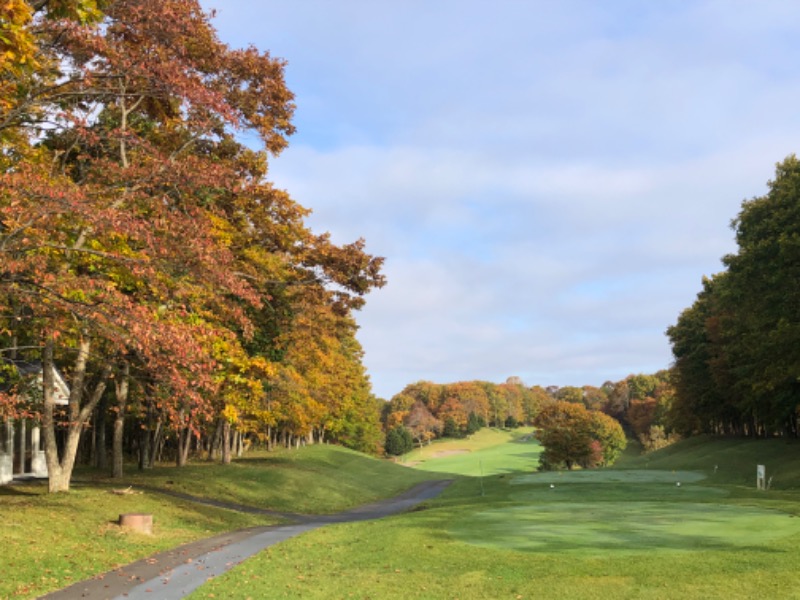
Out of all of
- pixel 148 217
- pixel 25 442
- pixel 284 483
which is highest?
pixel 148 217

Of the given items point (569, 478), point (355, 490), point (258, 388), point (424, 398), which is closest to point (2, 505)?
point (258, 388)

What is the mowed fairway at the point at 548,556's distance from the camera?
34.8 feet

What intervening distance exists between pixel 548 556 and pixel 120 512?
13.0 m

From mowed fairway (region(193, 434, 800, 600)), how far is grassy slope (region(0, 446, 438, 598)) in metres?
3.18

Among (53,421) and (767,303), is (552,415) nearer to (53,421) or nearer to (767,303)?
(767,303)

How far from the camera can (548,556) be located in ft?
42.4

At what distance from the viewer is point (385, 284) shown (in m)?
21.9

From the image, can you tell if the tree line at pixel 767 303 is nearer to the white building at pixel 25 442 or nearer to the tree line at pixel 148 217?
the tree line at pixel 148 217

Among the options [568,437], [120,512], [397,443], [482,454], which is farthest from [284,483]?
[482,454]

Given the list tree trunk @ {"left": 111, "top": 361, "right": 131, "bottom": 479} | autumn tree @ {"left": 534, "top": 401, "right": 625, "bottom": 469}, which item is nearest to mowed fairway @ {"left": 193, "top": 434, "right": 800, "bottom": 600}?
tree trunk @ {"left": 111, "top": 361, "right": 131, "bottom": 479}

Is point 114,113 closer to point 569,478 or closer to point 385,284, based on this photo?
point 385,284

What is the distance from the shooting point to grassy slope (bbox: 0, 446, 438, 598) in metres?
12.7

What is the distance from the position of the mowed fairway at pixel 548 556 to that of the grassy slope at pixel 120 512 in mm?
3182

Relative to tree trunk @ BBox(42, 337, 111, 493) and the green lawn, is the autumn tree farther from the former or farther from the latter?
tree trunk @ BBox(42, 337, 111, 493)
